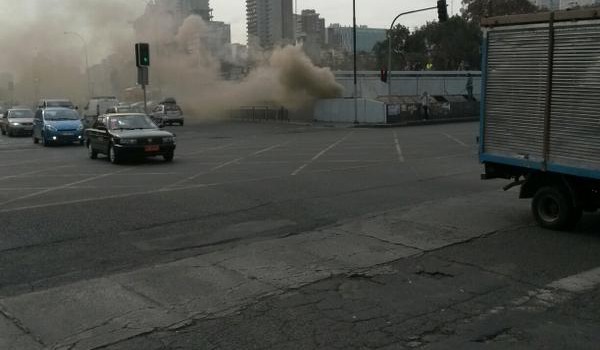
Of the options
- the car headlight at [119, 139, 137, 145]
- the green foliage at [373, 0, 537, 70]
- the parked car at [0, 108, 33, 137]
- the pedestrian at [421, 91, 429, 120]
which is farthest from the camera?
the green foliage at [373, 0, 537, 70]

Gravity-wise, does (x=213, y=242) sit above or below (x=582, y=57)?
below

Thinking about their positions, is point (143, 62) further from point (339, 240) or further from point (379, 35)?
point (379, 35)

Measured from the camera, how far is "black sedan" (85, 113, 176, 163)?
55.1 feet

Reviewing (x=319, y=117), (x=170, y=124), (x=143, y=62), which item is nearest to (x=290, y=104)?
(x=319, y=117)

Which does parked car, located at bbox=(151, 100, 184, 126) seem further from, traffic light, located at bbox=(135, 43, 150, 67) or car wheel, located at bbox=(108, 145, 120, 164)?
car wheel, located at bbox=(108, 145, 120, 164)

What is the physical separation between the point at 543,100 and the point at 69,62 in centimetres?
6686

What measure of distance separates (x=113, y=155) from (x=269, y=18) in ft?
198

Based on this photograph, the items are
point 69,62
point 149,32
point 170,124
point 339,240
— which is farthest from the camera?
point 69,62

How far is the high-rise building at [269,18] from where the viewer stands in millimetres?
74062

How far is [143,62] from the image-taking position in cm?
2381

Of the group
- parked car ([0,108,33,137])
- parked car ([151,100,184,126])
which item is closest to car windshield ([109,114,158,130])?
parked car ([0,108,33,137])

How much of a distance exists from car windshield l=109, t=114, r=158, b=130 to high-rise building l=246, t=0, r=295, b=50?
2226 inches

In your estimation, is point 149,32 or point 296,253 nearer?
point 296,253

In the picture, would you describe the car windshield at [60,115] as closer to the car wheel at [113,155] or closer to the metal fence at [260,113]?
the car wheel at [113,155]
